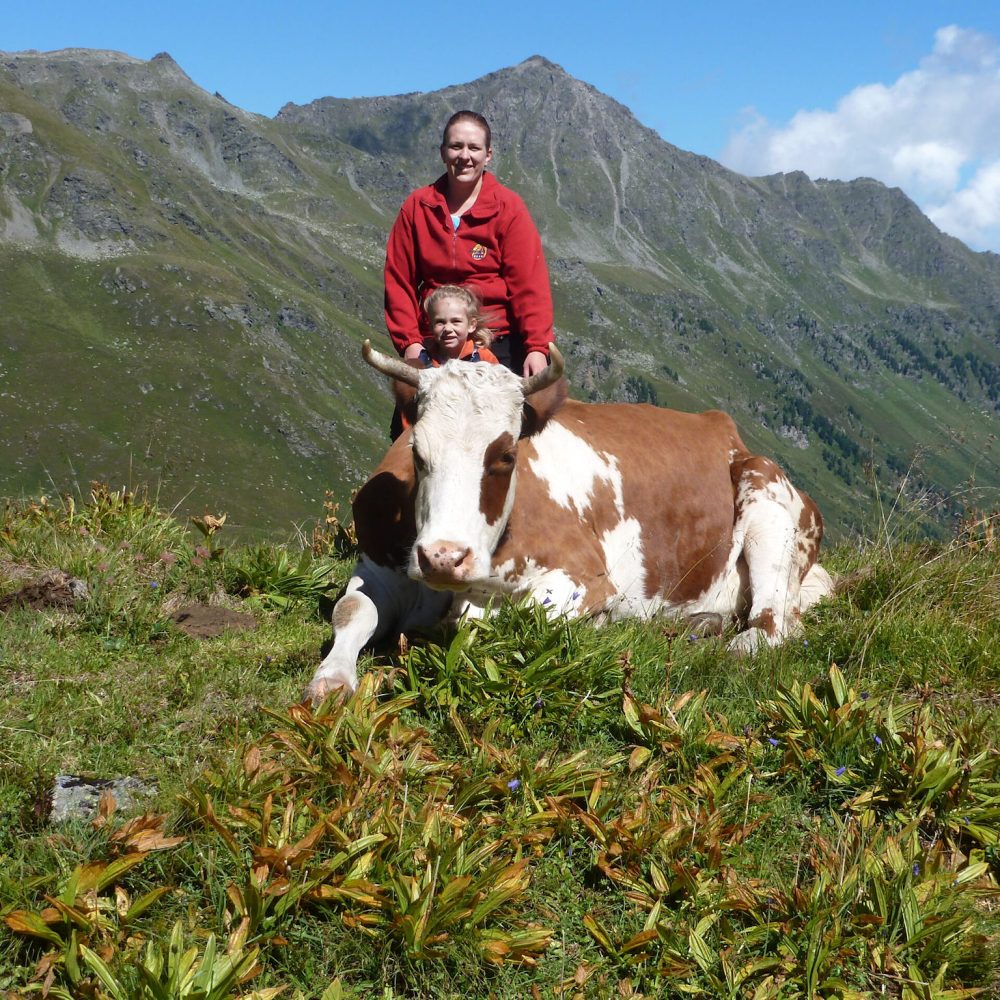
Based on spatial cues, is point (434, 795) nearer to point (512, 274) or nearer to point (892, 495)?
point (512, 274)

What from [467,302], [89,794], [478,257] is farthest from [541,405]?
[89,794]

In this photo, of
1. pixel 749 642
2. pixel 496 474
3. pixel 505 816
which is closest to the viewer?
pixel 505 816

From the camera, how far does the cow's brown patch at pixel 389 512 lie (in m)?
6.84

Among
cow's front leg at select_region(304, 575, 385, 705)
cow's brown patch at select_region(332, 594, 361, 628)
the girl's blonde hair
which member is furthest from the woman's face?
cow's brown patch at select_region(332, 594, 361, 628)

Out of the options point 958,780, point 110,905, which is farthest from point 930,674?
point 110,905

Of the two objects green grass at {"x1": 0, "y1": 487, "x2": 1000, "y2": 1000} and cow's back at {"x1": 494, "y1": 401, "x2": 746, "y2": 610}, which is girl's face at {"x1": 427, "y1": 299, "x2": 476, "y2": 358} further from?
green grass at {"x1": 0, "y1": 487, "x2": 1000, "y2": 1000}

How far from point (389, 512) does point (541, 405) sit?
1487mm

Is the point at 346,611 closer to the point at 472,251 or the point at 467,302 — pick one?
the point at 467,302

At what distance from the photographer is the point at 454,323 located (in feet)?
25.6

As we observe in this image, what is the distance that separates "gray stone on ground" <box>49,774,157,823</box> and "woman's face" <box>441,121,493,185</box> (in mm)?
6001

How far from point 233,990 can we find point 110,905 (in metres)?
0.62

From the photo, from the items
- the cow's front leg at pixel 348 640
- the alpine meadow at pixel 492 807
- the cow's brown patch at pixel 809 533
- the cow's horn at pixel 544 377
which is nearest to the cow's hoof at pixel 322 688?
the cow's front leg at pixel 348 640

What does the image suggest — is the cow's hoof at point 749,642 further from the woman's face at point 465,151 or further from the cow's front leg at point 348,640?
the woman's face at point 465,151

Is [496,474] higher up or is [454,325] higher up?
[454,325]
